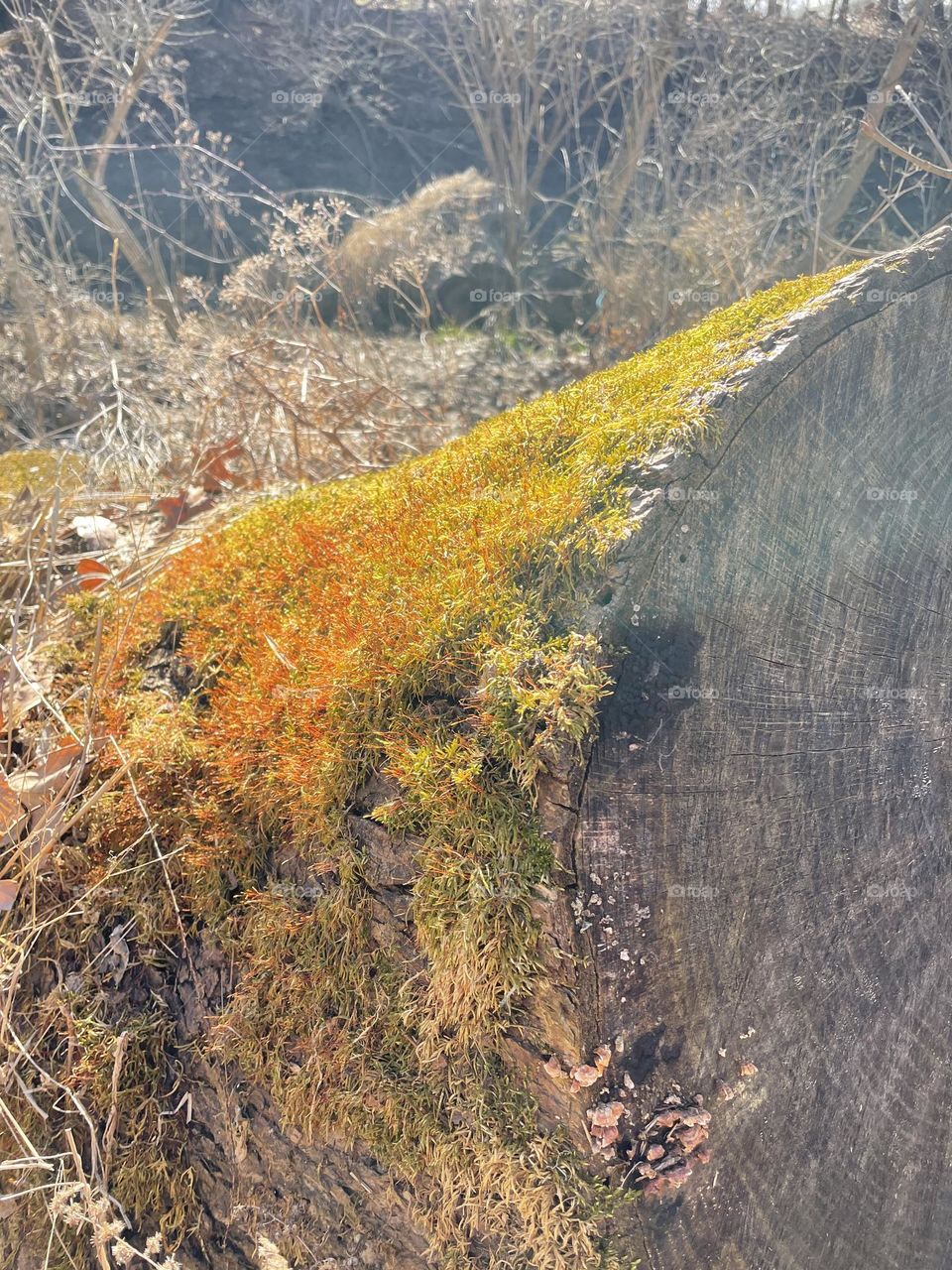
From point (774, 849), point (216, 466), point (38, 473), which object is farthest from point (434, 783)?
point (38, 473)

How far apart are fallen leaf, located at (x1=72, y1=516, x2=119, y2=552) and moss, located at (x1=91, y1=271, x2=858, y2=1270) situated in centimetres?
126

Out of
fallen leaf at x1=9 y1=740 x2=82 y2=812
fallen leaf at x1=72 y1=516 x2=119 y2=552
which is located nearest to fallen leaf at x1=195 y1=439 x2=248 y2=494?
fallen leaf at x1=72 y1=516 x2=119 y2=552

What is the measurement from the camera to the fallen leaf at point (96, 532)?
10.1 feet

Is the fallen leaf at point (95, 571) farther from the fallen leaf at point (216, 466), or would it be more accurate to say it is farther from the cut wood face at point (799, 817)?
the cut wood face at point (799, 817)

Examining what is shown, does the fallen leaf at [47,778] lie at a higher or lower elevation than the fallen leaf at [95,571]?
lower

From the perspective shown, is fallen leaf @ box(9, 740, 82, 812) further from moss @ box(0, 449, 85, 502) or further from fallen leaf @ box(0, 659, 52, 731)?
moss @ box(0, 449, 85, 502)

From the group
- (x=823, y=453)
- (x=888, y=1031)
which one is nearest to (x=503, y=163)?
(x=823, y=453)

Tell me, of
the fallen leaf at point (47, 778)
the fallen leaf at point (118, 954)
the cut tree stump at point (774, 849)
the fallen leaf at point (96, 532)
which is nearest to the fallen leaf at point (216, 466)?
the fallen leaf at point (96, 532)

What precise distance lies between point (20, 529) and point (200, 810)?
5.62 feet

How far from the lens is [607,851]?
1425 millimetres

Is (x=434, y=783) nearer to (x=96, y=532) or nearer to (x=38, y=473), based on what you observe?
(x=96, y=532)

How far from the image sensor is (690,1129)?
1465mm

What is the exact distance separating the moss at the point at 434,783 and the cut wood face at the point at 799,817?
12 centimetres

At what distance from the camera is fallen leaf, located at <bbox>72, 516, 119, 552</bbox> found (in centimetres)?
308
